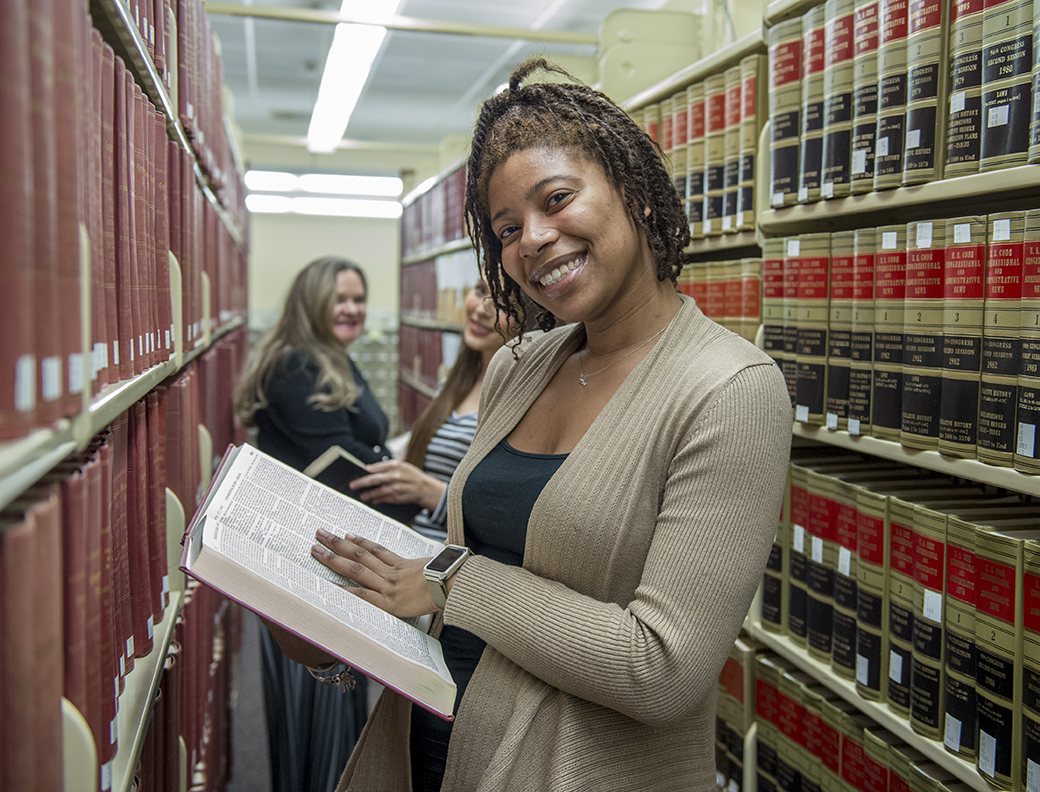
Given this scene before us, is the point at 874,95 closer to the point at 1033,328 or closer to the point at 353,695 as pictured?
the point at 1033,328

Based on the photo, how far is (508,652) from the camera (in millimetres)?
885

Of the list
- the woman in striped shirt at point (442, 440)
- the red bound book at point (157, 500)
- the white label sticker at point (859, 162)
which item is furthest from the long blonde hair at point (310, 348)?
the white label sticker at point (859, 162)

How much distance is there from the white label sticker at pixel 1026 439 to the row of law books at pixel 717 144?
28.5 inches

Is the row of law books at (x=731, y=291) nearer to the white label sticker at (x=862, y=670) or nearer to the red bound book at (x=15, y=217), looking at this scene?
the white label sticker at (x=862, y=670)

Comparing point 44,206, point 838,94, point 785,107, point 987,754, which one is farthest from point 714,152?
point 44,206

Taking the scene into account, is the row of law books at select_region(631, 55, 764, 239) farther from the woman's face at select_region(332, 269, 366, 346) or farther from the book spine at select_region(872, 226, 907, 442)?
the woman's face at select_region(332, 269, 366, 346)

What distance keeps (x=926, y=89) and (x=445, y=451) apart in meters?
1.27

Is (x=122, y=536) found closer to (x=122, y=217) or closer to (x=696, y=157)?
(x=122, y=217)

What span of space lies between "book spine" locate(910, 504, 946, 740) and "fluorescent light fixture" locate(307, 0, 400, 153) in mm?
2723

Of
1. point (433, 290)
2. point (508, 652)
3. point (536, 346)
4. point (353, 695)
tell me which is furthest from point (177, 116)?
point (433, 290)

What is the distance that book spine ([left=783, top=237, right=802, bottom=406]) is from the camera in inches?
53.6

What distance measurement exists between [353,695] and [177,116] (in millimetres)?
1422

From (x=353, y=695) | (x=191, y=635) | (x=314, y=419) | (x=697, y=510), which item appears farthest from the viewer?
(x=314, y=419)

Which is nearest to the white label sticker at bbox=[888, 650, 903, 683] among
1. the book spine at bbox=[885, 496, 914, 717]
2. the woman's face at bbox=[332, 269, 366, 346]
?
the book spine at bbox=[885, 496, 914, 717]
